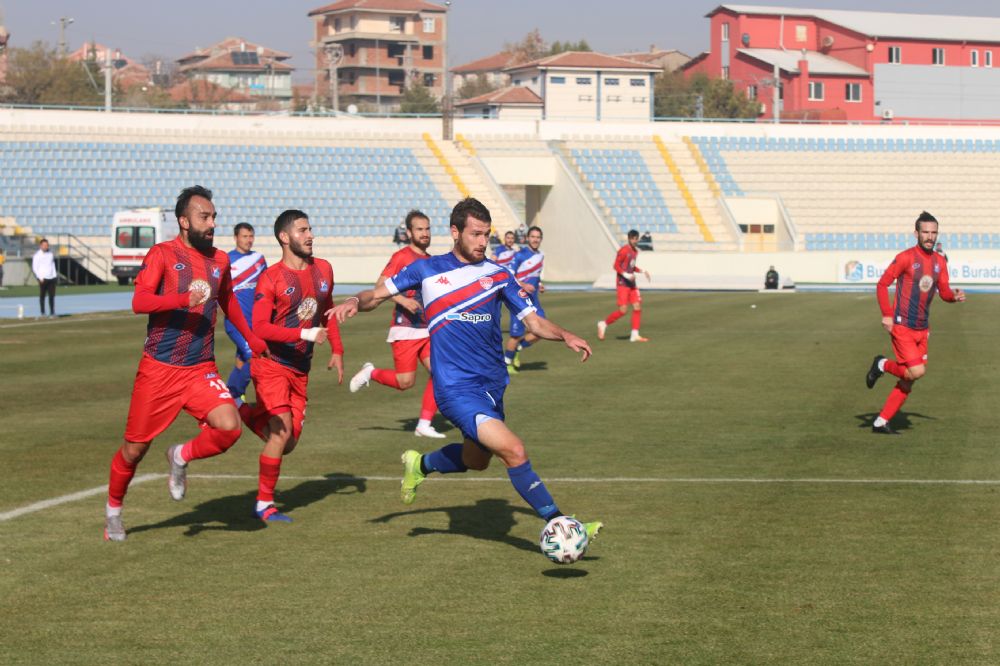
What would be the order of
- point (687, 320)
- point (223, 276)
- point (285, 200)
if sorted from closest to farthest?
point (223, 276) → point (687, 320) → point (285, 200)

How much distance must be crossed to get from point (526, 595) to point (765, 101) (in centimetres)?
9801

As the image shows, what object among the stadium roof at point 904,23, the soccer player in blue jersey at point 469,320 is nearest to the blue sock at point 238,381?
the soccer player in blue jersey at point 469,320

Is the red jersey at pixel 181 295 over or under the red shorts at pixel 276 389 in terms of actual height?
over

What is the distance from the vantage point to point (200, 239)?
888cm

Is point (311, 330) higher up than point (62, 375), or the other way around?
point (311, 330)

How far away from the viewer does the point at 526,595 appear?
7.43m

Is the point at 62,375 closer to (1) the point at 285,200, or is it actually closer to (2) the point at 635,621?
(2) the point at 635,621

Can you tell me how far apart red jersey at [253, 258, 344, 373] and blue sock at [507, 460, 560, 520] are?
2.21 meters

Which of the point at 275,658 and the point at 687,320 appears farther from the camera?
the point at 687,320

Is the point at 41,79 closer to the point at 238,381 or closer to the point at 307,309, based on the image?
the point at 238,381

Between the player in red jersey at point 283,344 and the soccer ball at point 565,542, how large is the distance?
2.46m

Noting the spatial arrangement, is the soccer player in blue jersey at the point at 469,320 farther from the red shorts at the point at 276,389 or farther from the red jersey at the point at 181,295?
the red shorts at the point at 276,389

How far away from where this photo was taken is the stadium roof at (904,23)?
99.9 m

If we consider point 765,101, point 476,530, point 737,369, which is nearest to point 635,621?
point 476,530
